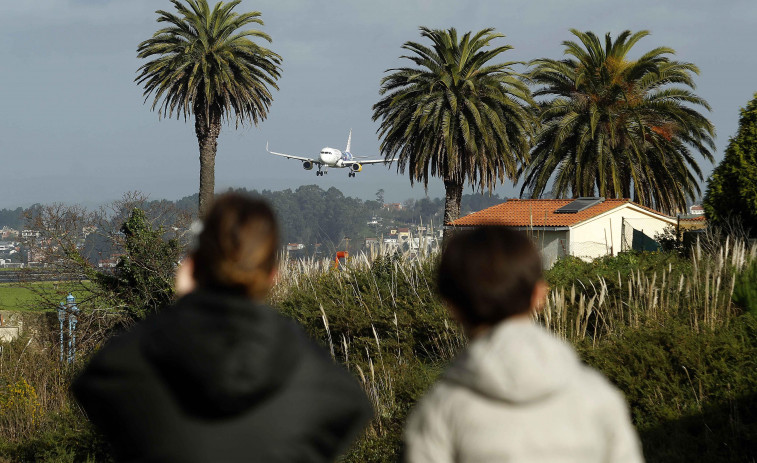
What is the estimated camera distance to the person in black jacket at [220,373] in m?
1.98

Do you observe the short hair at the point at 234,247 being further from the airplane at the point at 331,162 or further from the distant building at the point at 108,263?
the airplane at the point at 331,162

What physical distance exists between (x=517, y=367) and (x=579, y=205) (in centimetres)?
2897

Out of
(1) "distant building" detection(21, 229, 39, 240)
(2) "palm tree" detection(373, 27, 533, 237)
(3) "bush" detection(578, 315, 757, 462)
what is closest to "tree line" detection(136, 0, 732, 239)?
(2) "palm tree" detection(373, 27, 533, 237)

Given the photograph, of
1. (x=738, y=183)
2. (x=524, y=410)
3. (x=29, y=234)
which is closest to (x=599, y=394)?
(x=524, y=410)

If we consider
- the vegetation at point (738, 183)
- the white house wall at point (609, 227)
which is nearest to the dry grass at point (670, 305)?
the vegetation at point (738, 183)

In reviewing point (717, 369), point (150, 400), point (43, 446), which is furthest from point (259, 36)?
point (150, 400)

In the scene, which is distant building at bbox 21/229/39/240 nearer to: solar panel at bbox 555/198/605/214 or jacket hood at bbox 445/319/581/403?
solar panel at bbox 555/198/605/214

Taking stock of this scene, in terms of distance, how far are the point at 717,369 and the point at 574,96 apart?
23.2m

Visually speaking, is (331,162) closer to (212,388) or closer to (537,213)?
(537,213)

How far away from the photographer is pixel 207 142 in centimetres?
2981

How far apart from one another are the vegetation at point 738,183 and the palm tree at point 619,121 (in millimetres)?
10145

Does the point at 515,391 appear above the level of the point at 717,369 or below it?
above

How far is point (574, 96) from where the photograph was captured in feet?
98.5

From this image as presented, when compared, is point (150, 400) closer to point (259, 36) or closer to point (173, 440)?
point (173, 440)
